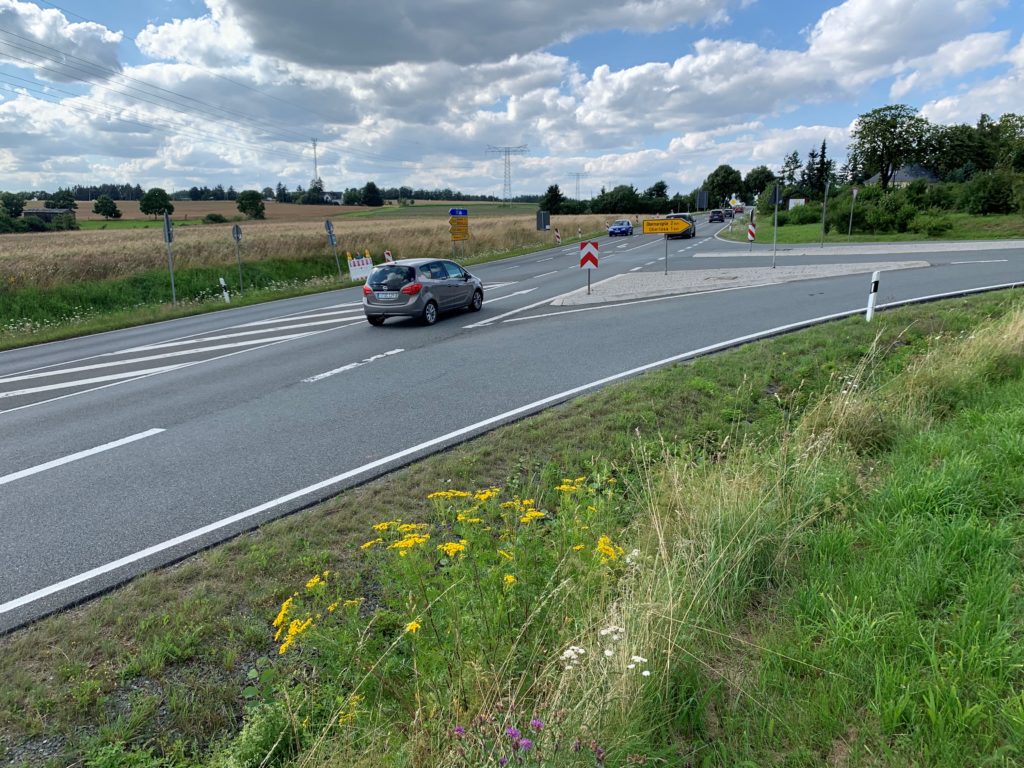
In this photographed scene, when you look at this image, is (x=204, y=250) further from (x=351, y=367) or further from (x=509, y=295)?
(x=351, y=367)

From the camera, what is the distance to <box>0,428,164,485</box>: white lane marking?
6.12 metres

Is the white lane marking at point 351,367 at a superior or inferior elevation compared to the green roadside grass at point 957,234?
inferior

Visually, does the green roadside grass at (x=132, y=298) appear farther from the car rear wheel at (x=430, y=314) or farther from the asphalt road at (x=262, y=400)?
the car rear wheel at (x=430, y=314)

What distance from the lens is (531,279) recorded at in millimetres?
25531

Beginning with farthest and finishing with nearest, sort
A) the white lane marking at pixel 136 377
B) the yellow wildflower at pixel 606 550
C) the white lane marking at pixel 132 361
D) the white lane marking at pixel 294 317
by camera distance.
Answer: the white lane marking at pixel 294 317 < the white lane marking at pixel 132 361 < the white lane marking at pixel 136 377 < the yellow wildflower at pixel 606 550

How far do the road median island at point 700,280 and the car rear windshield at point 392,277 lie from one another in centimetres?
452

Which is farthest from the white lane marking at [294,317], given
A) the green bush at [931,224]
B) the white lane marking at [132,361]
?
the green bush at [931,224]

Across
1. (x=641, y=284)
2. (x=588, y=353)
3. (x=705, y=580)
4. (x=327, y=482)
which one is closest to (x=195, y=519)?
(x=327, y=482)

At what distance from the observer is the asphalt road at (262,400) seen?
4.96 meters

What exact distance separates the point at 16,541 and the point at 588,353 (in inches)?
312

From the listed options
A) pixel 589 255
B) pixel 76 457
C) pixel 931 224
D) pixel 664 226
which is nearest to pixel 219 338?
pixel 76 457

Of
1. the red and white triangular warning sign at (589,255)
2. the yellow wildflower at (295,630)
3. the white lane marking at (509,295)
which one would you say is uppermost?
the red and white triangular warning sign at (589,255)

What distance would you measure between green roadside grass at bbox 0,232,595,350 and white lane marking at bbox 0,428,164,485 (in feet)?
41.6

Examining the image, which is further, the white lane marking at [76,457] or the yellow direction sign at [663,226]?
the yellow direction sign at [663,226]
